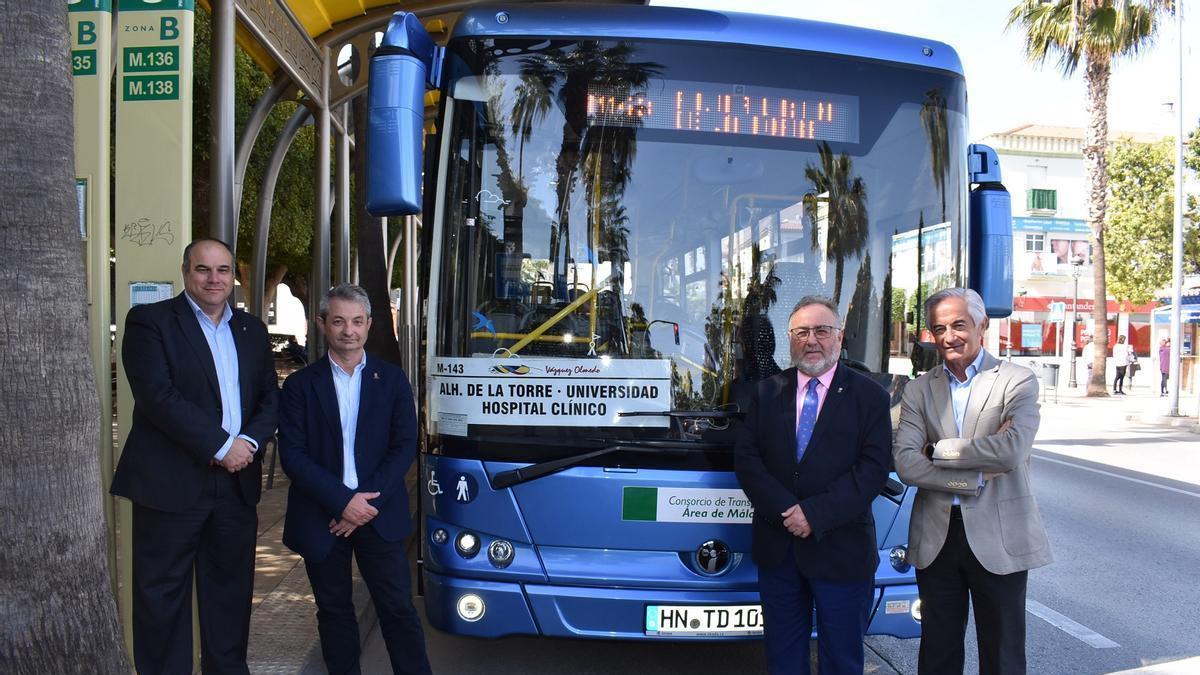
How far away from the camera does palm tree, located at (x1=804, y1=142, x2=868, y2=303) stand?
13.0ft

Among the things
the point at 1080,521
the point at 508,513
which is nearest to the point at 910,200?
the point at 508,513

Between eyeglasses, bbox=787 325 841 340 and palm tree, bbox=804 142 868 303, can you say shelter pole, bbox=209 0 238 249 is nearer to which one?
palm tree, bbox=804 142 868 303

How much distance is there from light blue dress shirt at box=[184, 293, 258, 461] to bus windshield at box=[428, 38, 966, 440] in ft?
2.53

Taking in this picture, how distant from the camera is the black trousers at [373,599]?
3.75 metres

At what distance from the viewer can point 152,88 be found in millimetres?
4074

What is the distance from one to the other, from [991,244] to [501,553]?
2.67 meters

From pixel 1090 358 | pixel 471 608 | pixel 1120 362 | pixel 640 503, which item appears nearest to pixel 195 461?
pixel 471 608

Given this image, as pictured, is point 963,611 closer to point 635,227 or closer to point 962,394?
point 962,394

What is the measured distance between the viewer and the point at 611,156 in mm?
3855

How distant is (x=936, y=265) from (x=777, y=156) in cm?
90

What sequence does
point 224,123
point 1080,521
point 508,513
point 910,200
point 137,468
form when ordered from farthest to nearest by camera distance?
1. point 1080,521
2. point 224,123
3. point 910,200
4. point 508,513
5. point 137,468

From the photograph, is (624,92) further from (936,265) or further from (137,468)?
(137,468)

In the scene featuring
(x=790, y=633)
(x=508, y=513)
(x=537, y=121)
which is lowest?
(x=790, y=633)

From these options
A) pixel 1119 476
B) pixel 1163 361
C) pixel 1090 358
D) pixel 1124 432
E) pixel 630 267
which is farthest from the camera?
pixel 1090 358
